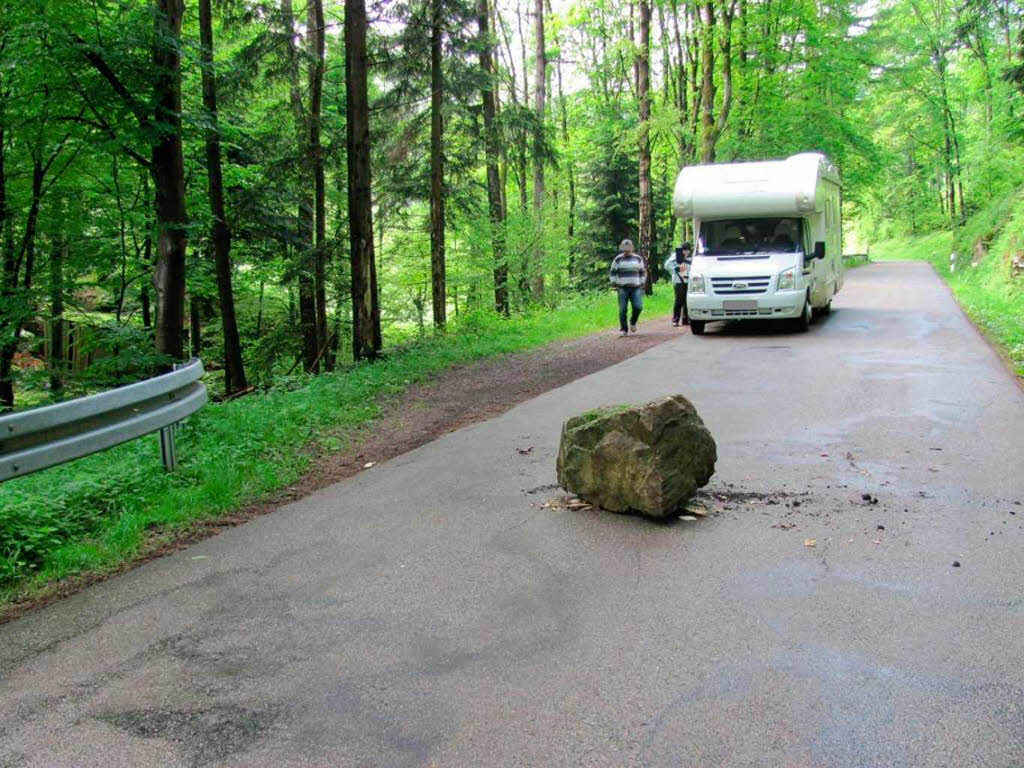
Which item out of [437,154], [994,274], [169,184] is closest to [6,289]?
[169,184]

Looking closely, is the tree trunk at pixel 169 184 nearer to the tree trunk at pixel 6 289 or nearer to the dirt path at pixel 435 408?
the tree trunk at pixel 6 289

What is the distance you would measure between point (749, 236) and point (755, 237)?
122 millimetres

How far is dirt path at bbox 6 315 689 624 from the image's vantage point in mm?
5191

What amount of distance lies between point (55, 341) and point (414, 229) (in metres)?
10.5

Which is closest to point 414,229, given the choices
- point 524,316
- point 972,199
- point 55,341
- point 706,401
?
point 524,316

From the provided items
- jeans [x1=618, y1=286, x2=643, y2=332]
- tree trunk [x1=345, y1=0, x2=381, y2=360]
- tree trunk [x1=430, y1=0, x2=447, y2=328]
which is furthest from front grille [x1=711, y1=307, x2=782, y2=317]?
tree trunk [x1=345, y1=0, x2=381, y2=360]

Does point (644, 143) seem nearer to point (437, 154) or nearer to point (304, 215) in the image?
point (437, 154)

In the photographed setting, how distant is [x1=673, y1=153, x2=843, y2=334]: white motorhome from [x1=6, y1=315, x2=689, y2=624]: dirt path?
1546mm

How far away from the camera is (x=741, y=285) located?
621 inches

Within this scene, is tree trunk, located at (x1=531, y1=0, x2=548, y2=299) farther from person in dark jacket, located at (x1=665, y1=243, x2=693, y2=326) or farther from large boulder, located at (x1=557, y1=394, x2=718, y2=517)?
large boulder, located at (x1=557, y1=394, x2=718, y2=517)

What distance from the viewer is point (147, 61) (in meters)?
10.6

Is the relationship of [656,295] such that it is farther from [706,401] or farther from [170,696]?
[170,696]

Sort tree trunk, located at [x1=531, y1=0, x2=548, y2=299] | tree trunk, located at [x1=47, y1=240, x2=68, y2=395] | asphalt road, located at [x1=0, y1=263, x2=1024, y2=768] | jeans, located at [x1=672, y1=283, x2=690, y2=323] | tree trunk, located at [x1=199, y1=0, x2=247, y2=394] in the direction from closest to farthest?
1. asphalt road, located at [x1=0, y1=263, x2=1024, y2=768]
2. tree trunk, located at [x1=47, y1=240, x2=68, y2=395]
3. tree trunk, located at [x1=199, y1=0, x2=247, y2=394]
4. jeans, located at [x1=672, y1=283, x2=690, y2=323]
5. tree trunk, located at [x1=531, y1=0, x2=548, y2=299]

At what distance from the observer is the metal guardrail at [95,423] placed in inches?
188
